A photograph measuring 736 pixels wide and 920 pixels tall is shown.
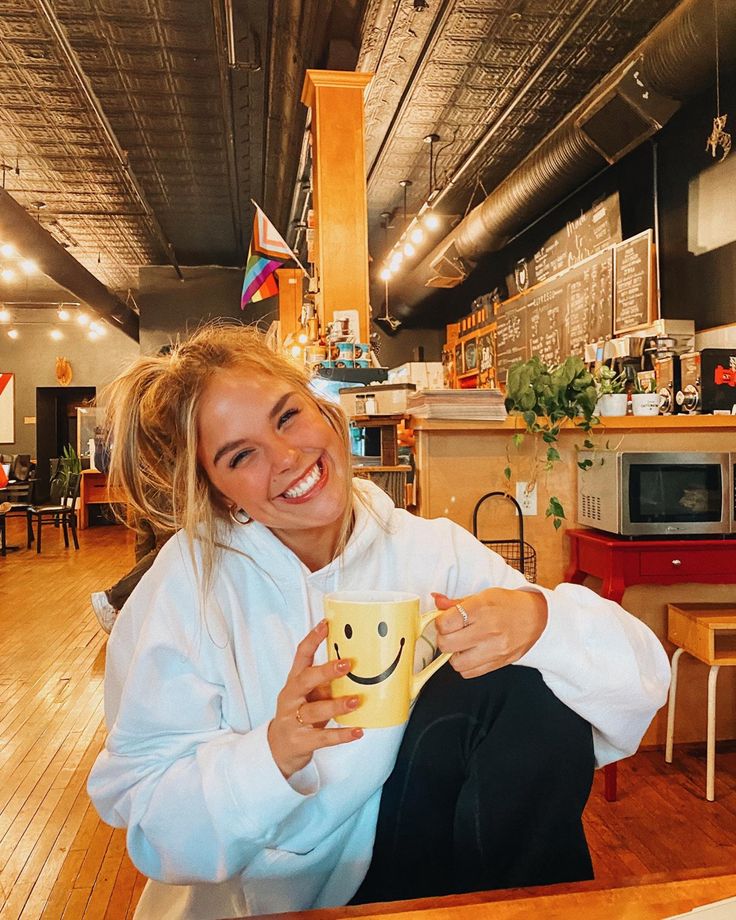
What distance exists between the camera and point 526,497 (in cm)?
287

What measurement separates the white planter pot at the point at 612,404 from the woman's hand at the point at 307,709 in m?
2.33

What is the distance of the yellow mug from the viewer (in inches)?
27.0

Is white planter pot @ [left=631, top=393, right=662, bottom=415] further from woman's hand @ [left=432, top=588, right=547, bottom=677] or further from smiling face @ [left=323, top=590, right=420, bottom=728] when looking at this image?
smiling face @ [left=323, top=590, right=420, bottom=728]

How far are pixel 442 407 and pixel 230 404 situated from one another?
1790 millimetres

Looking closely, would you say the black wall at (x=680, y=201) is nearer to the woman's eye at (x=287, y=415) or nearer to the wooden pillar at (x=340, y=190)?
the wooden pillar at (x=340, y=190)

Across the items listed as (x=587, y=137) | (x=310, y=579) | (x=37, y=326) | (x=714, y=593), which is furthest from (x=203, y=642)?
(x=37, y=326)

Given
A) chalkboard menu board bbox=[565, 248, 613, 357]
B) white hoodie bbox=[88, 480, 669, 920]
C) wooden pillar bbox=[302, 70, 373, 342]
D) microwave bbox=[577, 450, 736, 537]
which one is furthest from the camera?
chalkboard menu board bbox=[565, 248, 613, 357]

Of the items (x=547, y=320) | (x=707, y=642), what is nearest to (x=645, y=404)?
(x=707, y=642)

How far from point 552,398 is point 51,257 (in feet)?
24.3

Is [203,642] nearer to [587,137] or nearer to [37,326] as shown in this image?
Result: [587,137]

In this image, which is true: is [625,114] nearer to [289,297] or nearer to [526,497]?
[526,497]

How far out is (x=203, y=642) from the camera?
0.98 metres

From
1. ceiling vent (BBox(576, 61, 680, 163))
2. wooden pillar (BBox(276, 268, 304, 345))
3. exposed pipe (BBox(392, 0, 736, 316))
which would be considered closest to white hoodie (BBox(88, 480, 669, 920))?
exposed pipe (BBox(392, 0, 736, 316))

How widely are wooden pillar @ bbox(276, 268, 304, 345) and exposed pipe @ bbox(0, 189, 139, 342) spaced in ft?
8.76
